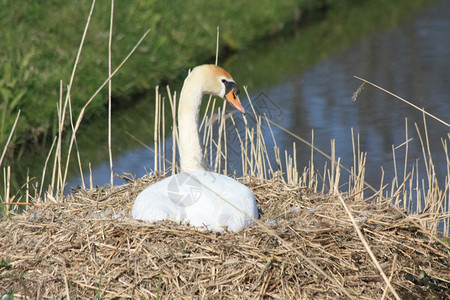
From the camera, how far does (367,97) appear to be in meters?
9.65

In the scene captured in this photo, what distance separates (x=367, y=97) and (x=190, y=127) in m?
5.47

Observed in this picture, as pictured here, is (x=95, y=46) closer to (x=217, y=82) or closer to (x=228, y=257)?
(x=217, y=82)

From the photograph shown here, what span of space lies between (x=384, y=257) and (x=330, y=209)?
1.47 feet

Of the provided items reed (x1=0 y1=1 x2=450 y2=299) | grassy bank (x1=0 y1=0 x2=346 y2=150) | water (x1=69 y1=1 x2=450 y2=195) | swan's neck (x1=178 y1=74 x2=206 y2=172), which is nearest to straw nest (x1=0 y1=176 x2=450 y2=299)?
reed (x1=0 y1=1 x2=450 y2=299)

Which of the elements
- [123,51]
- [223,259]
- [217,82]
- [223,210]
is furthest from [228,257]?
[123,51]

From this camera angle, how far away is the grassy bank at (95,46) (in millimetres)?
8094

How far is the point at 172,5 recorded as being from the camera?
434 inches

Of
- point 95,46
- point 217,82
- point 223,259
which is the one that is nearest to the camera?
point 223,259

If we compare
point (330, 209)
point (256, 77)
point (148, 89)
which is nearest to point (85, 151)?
point (148, 89)

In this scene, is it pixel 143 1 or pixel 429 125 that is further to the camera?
pixel 143 1

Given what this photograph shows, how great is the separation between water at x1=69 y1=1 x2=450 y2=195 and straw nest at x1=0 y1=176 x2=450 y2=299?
8.17 feet

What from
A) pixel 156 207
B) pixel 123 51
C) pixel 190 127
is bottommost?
pixel 123 51

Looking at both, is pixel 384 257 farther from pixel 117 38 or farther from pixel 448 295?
pixel 117 38

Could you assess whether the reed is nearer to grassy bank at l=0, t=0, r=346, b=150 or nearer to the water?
the water
